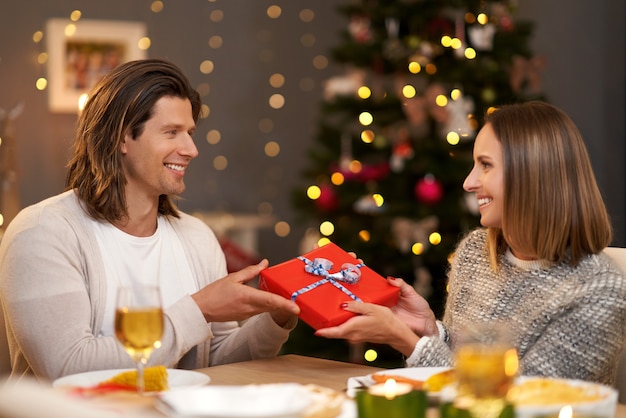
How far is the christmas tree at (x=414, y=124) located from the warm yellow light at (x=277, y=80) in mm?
1449

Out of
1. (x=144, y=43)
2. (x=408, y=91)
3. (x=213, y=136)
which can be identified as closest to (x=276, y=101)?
(x=213, y=136)

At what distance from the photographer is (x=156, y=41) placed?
5.39 meters

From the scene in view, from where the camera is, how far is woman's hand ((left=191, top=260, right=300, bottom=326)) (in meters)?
1.93

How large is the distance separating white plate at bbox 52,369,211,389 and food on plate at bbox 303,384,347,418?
1.04 feet

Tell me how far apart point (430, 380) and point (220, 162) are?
4.37 metres

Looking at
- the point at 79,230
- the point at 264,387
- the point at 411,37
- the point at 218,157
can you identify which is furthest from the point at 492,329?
the point at 218,157

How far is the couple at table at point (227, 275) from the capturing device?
1.85 meters

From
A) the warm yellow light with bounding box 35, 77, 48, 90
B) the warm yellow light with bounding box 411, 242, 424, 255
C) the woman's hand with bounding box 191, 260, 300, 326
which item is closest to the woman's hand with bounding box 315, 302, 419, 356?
the woman's hand with bounding box 191, 260, 300, 326

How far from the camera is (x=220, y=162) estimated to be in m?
5.75

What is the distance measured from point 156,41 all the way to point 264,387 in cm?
446

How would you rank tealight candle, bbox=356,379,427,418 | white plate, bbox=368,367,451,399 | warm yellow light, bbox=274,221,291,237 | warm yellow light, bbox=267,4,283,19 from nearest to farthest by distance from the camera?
tealight candle, bbox=356,379,427,418 → white plate, bbox=368,367,451,399 → warm yellow light, bbox=267,4,283,19 → warm yellow light, bbox=274,221,291,237

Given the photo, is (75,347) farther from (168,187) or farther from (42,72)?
(42,72)

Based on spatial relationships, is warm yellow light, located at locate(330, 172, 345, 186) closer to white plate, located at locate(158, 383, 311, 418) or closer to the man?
the man

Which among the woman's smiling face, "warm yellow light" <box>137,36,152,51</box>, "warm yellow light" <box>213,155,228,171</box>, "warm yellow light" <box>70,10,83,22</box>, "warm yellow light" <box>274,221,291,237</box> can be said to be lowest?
"warm yellow light" <box>274,221,291,237</box>
